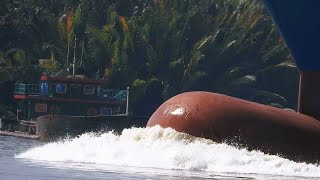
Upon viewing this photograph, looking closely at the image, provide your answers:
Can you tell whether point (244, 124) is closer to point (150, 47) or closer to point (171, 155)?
point (171, 155)

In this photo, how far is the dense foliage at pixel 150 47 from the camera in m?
78.6

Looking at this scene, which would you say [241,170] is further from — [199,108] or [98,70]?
[98,70]

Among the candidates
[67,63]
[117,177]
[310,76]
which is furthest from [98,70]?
[117,177]

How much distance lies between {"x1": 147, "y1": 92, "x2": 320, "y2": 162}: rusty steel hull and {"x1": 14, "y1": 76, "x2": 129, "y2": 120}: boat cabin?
3533cm

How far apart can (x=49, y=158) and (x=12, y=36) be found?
2094 inches

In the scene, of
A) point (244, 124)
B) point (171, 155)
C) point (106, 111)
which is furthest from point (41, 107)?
point (171, 155)

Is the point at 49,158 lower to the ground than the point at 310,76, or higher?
lower

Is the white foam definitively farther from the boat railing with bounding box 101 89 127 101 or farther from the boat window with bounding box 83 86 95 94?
the boat railing with bounding box 101 89 127 101

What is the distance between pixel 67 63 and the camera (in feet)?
253

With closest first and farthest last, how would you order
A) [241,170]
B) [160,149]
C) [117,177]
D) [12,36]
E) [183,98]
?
[117,177], [241,170], [160,149], [183,98], [12,36]

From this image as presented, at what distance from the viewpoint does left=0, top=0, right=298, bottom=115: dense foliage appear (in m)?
78.6

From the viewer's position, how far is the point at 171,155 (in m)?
28.4

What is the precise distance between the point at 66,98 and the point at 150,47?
48.0 ft

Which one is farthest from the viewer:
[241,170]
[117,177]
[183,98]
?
[183,98]
